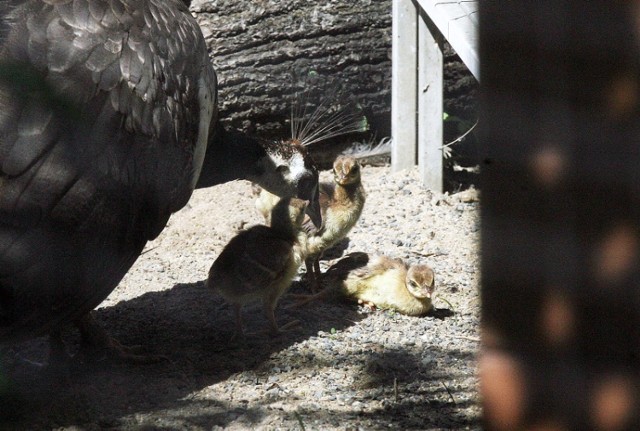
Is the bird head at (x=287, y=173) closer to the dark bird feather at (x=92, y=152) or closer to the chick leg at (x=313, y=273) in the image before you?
the chick leg at (x=313, y=273)

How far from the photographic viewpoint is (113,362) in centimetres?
414

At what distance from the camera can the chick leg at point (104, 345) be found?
4125 mm

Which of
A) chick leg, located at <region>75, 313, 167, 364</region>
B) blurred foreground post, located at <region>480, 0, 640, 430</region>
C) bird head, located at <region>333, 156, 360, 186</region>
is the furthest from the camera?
bird head, located at <region>333, 156, 360, 186</region>

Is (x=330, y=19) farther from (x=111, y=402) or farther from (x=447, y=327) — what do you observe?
(x=111, y=402)

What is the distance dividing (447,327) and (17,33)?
2.45m

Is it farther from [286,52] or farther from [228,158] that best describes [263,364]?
[286,52]

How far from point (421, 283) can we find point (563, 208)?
3.40m

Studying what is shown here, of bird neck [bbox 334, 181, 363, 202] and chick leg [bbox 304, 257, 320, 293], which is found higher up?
bird neck [bbox 334, 181, 363, 202]

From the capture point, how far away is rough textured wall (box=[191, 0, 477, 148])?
631 cm

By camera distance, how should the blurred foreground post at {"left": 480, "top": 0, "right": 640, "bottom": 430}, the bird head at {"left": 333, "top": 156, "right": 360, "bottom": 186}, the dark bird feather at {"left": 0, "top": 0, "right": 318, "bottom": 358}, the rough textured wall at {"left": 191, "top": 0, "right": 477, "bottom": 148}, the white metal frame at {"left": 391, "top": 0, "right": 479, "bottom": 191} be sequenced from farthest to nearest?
the rough textured wall at {"left": 191, "top": 0, "right": 477, "bottom": 148} < the white metal frame at {"left": 391, "top": 0, "right": 479, "bottom": 191} < the bird head at {"left": 333, "top": 156, "right": 360, "bottom": 186} < the dark bird feather at {"left": 0, "top": 0, "right": 318, "bottom": 358} < the blurred foreground post at {"left": 480, "top": 0, "right": 640, "bottom": 430}

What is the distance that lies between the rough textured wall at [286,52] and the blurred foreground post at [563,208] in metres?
5.24

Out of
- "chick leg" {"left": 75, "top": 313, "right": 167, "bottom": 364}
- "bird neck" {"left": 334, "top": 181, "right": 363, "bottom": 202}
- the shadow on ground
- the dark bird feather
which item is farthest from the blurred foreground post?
"bird neck" {"left": 334, "top": 181, "right": 363, "bottom": 202}

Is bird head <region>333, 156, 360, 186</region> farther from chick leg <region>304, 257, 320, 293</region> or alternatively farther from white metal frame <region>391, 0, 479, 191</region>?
white metal frame <region>391, 0, 479, 191</region>

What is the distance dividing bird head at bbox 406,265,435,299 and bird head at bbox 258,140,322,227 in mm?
904
